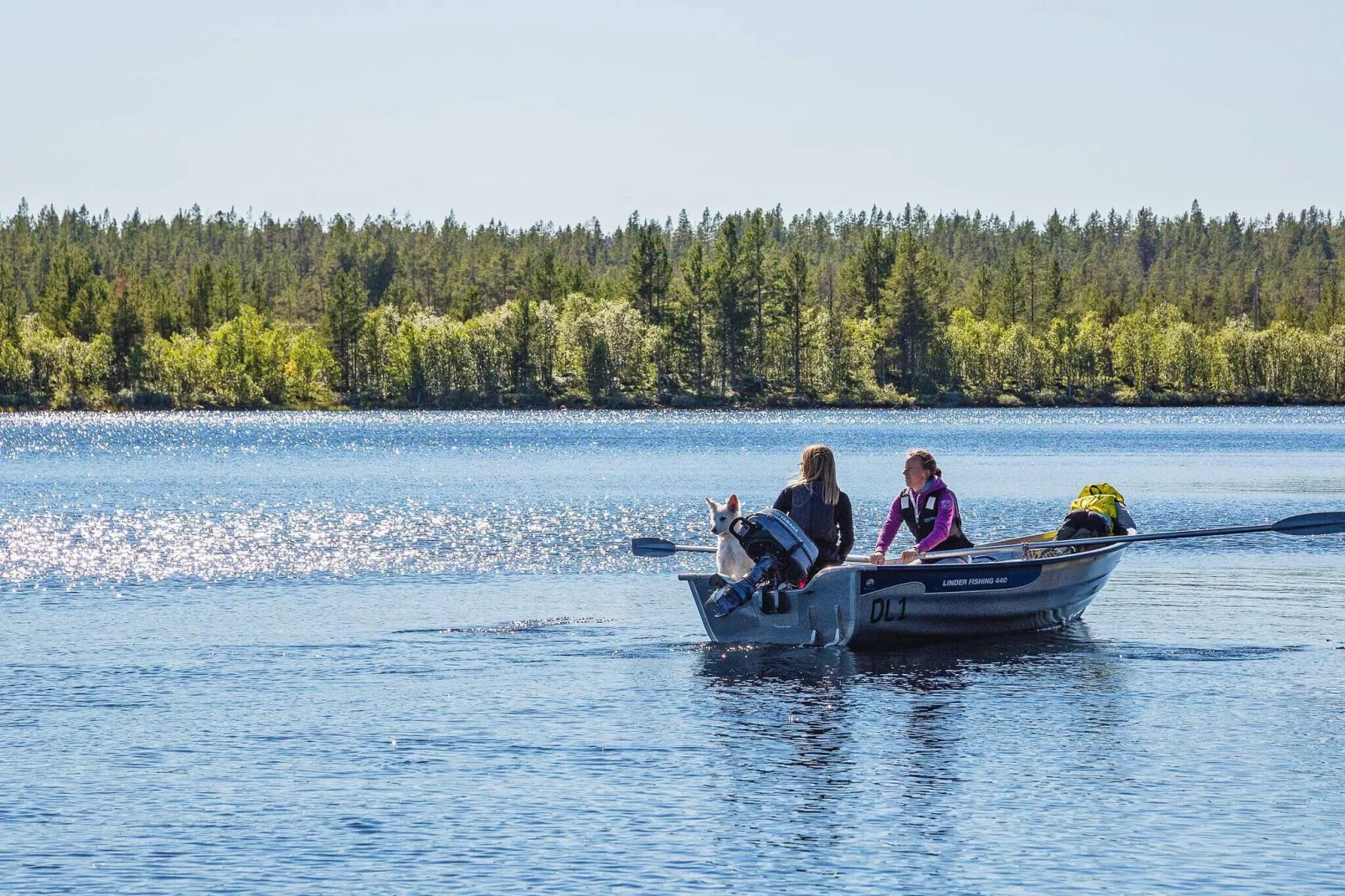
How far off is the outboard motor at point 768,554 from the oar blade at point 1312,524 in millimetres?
7847

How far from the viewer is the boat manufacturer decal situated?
2402 centimetres

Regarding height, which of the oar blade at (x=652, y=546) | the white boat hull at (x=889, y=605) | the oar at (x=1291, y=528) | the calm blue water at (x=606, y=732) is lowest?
the calm blue water at (x=606, y=732)

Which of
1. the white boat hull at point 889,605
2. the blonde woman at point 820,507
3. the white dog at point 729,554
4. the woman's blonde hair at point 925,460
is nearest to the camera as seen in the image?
the blonde woman at point 820,507

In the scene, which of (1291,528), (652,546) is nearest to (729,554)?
(652,546)

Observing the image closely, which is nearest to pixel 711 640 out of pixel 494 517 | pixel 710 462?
pixel 494 517

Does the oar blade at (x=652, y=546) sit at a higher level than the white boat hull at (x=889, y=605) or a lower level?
higher

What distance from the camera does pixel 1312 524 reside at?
85.8 ft

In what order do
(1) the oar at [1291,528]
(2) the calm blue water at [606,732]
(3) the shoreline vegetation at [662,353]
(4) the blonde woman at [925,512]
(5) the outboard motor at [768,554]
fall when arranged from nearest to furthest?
(2) the calm blue water at [606,732], (5) the outboard motor at [768,554], (4) the blonde woman at [925,512], (1) the oar at [1291,528], (3) the shoreline vegetation at [662,353]

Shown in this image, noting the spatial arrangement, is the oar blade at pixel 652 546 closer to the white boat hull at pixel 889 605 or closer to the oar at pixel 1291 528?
the white boat hull at pixel 889 605

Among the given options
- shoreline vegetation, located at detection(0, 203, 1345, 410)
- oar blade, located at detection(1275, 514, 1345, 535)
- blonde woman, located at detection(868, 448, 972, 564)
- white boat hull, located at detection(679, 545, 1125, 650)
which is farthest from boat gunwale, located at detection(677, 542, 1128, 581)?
shoreline vegetation, located at detection(0, 203, 1345, 410)

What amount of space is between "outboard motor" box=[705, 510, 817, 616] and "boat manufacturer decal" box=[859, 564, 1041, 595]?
0.96 meters

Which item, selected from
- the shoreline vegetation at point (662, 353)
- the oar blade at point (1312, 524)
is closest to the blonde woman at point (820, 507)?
the oar blade at point (1312, 524)

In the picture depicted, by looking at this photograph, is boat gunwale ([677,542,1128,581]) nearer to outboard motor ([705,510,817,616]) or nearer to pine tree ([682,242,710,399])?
outboard motor ([705,510,817,616])

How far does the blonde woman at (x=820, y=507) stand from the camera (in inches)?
936
